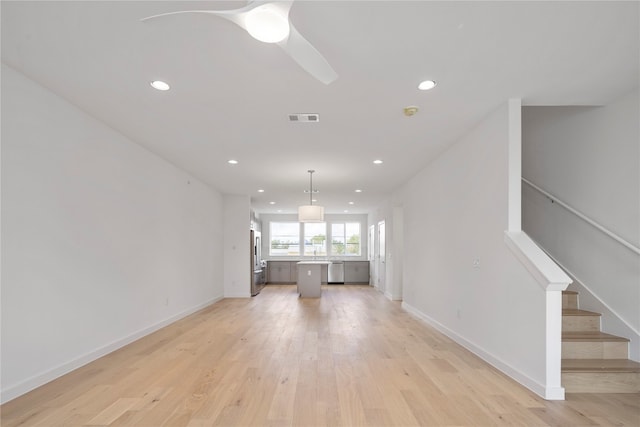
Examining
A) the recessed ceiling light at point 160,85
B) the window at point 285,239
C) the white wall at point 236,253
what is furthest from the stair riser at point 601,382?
the window at point 285,239

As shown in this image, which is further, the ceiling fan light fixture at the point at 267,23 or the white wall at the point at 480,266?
the white wall at the point at 480,266

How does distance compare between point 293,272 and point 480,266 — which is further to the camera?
point 293,272

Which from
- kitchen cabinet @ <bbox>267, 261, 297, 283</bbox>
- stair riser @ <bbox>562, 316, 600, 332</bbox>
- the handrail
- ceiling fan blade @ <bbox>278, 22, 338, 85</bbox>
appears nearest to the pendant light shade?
the handrail

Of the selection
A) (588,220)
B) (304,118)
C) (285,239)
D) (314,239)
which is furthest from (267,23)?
(285,239)

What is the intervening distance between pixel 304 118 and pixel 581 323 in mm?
3354

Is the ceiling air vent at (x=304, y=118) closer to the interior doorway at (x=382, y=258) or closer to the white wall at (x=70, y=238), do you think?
the white wall at (x=70, y=238)

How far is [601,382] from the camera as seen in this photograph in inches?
111

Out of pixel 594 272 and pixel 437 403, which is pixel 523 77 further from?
pixel 437 403

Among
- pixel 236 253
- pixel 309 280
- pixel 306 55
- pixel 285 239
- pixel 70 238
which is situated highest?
pixel 306 55

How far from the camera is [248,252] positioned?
27.9ft

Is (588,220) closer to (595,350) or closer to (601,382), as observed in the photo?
(595,350)

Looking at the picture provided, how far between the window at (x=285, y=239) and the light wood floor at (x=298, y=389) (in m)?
8.38

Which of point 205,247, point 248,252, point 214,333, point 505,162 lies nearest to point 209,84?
point 505,162

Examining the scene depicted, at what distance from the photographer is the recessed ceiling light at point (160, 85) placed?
111 inches
